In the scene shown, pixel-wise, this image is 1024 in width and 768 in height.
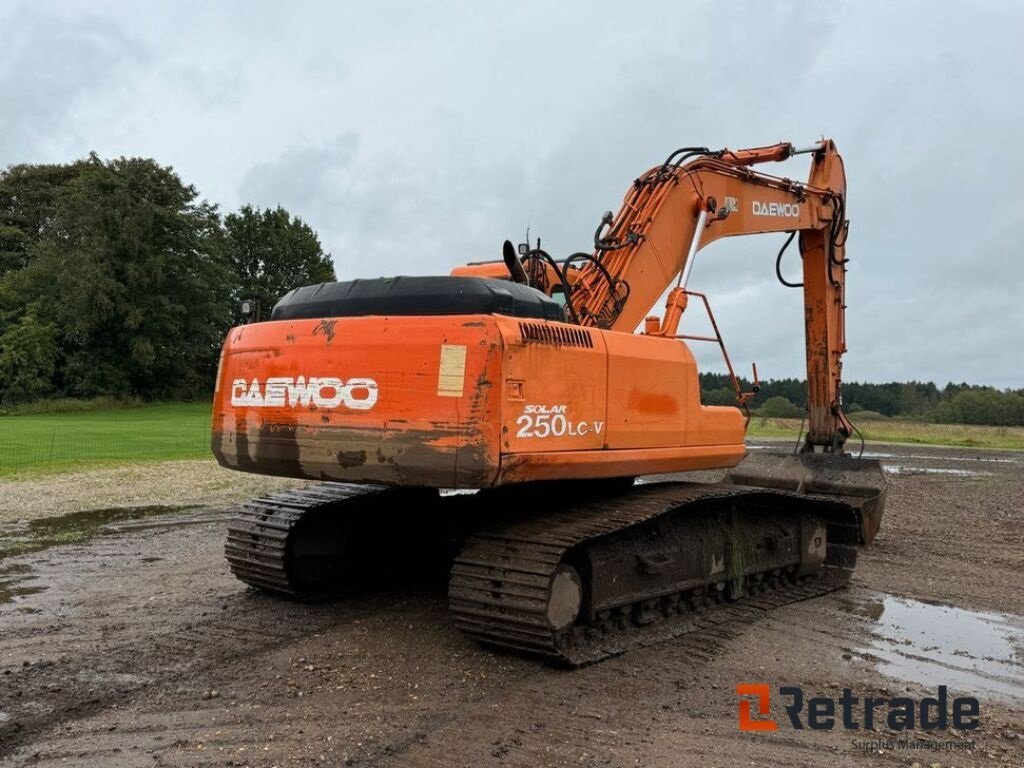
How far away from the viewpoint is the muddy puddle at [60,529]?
705 cm

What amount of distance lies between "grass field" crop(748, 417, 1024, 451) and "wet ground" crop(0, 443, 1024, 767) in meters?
24.9

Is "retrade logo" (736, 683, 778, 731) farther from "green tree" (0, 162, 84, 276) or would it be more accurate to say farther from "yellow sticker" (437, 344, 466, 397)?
"green tree" (0, 162, 84, 276)

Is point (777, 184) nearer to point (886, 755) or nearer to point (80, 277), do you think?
point (886, 755)

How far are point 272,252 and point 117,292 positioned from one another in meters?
13.3

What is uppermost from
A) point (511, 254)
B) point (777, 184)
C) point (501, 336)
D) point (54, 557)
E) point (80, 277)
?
point (80, 277)

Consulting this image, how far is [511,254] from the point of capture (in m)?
5.20

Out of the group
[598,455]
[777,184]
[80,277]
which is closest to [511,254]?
[598,455]

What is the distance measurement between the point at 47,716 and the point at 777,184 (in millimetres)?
7395

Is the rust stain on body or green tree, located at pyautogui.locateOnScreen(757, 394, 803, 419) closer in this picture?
the rust stain on body

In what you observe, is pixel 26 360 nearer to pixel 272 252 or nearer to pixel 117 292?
pixel 117 292

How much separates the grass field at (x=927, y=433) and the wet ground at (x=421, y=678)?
24.9m

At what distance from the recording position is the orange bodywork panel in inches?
172

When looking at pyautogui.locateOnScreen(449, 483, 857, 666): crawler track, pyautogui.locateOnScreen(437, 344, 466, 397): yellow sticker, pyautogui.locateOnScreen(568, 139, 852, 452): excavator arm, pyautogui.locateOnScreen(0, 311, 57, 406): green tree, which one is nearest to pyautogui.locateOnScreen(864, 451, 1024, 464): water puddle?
pyautogui.locateOnScreen(568, 139, 852, 452): excavator arm

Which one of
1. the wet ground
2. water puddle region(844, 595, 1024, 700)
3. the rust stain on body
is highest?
the rust stain on body
